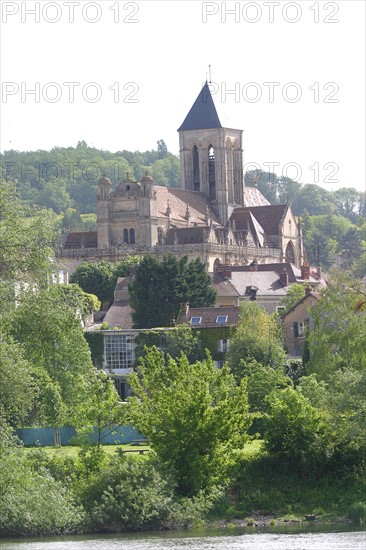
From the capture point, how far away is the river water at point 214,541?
152 ft

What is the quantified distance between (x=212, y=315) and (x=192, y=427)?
37925 millimetres

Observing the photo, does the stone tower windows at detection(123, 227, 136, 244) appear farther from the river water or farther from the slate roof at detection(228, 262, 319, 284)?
the river water

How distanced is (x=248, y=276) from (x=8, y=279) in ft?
216

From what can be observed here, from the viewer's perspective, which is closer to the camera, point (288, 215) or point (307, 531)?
point (307, 531)

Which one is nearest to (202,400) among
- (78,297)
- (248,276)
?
(78,297)

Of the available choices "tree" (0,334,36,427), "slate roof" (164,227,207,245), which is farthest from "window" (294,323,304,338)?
"slate roof" (164,227,207,245)

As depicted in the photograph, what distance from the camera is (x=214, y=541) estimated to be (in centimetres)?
4819

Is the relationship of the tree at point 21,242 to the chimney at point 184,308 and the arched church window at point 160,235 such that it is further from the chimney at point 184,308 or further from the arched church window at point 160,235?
the arched church window at point 160,235

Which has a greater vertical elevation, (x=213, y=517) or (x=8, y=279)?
(x=8, y=279)

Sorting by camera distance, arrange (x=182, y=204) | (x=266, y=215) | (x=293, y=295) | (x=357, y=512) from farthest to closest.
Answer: (x=266, y=215) < (x=182, y=204) < (x=293, y=295) < (x=357, y=512)

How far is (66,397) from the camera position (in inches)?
2630

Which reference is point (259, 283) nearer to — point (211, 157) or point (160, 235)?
point (160, 235)

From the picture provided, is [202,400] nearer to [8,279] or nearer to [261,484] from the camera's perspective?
[261,484]

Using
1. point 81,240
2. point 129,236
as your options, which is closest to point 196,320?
point 129,236
